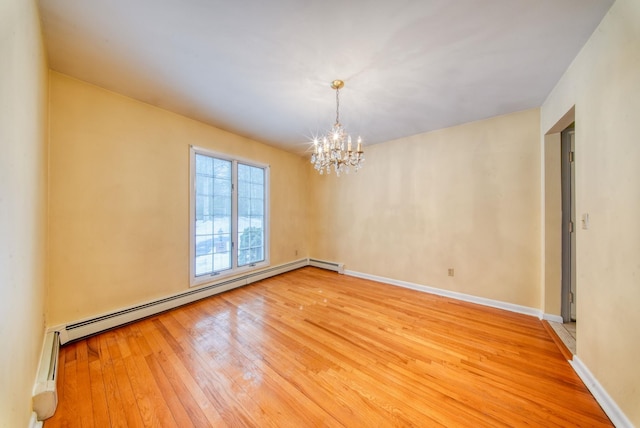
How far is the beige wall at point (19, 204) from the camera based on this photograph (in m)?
0.89

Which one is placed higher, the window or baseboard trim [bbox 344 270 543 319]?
the window

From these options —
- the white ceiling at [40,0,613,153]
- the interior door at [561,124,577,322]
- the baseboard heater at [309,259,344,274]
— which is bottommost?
the baseboard heater at [309,259,344,274]

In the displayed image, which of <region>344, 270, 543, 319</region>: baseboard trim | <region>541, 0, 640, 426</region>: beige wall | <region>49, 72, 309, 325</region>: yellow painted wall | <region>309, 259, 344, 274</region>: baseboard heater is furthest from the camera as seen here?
<region>309, 259, 344, 274</region>: baseboard heater

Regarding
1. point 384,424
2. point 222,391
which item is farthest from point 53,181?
point 384,424

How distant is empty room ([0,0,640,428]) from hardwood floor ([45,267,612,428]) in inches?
0.7

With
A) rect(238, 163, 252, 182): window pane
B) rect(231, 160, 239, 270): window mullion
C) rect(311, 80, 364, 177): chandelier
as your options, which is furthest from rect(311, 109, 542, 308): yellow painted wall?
rect(231, 160, 239, 270): window mullion

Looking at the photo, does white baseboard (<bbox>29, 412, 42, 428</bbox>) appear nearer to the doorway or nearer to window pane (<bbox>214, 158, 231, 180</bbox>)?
window pane (<bbox>214, 158, 231, 180</bbox>)

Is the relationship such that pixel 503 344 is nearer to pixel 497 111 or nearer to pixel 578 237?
pixel 578 237

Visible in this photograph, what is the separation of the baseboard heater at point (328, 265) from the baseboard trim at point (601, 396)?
123 inches

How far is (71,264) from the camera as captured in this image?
2105 mm

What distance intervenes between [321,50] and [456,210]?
281 cm

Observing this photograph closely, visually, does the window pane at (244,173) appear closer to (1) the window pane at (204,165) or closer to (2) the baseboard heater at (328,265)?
(1) the window pane at (204,165)

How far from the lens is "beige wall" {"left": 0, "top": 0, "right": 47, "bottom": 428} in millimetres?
885

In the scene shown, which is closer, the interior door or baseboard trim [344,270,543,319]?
the interior door
